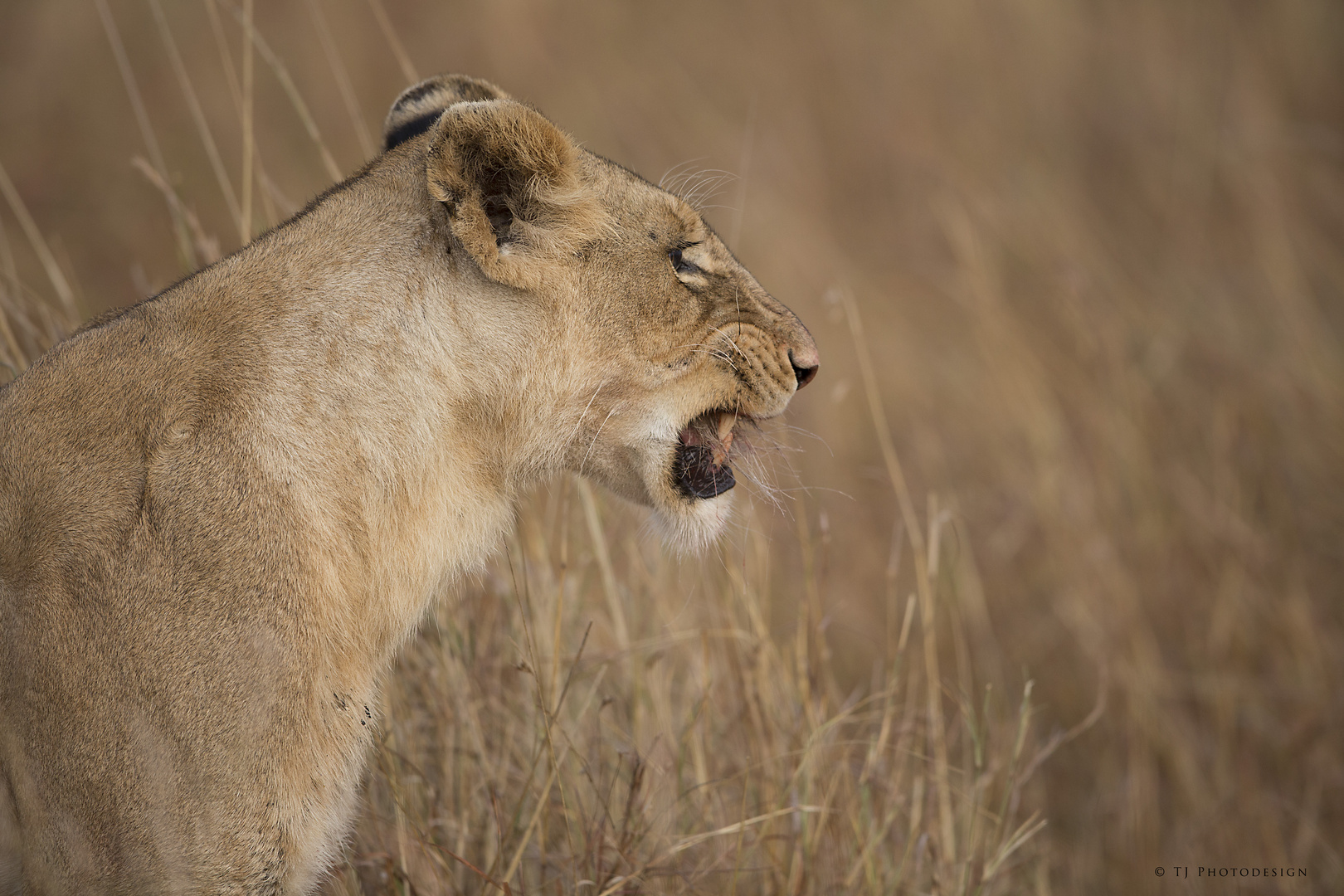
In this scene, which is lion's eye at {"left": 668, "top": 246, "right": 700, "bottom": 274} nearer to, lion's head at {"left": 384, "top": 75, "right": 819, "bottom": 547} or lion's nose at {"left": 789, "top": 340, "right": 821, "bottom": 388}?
lion's head at {"left": 384, "top": 75, "right": 819, "bottom": 547}

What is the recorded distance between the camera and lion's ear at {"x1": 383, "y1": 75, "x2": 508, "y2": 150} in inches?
116

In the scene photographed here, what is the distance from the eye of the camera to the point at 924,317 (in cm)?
819

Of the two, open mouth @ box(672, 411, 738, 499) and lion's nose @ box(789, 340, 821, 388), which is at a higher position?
lion's nose @ box(789, 340, 821, 388)

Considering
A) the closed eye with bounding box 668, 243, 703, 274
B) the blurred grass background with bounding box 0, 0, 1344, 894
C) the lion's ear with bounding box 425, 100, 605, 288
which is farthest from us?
the blurred grass background with bounding box 0, 0, 1344, 894

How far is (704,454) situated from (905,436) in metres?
4.69

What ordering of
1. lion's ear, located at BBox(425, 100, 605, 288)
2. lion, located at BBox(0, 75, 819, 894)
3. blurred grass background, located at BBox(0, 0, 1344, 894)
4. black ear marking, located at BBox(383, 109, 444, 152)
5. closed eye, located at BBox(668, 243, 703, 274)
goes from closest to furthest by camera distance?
lion, located at BBox(0, 75, 819, 894), lion's ear, located at BBox(425, 100, 605, 288), closed eye, located at BBox(668, 243, 703, 274), black ear marking, located at BBox(383, 109, 444, 152), blurred grass background, located at BBox(0, 0, 1344, 894)

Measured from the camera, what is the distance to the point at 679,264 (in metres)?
2.81

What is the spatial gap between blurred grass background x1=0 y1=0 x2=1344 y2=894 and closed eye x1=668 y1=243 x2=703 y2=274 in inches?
38.0

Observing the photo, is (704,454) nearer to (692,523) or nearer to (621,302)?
(692,523)

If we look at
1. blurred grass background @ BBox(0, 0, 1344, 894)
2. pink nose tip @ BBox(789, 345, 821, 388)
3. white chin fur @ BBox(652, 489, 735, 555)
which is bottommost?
blurred grass background @ BBox(0, 0, 1344, 894)

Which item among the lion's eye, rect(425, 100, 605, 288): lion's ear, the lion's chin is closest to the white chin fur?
the lion's chin

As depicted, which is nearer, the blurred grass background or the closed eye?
the closed eye

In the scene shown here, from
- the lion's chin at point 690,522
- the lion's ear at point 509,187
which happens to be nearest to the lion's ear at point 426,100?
the lion's ear at point 509,187

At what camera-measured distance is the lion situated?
7.19ft
